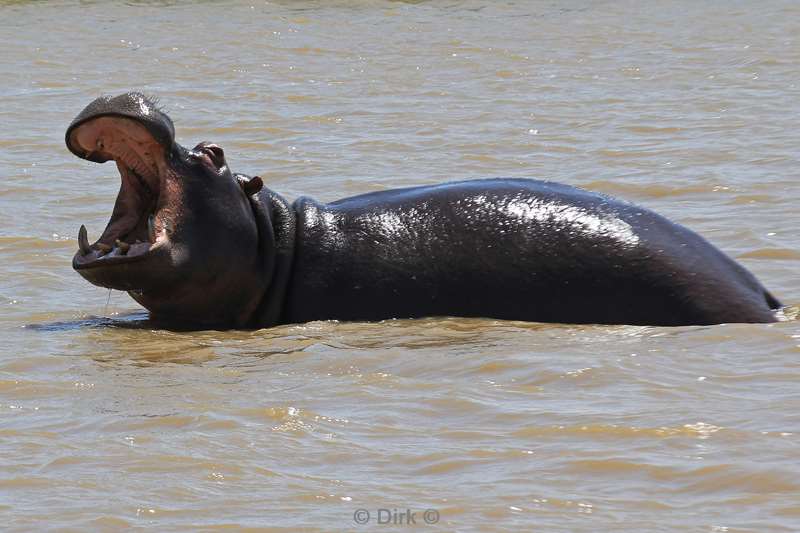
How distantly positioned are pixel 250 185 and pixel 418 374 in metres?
1.51

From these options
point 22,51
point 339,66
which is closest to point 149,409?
point 339,66

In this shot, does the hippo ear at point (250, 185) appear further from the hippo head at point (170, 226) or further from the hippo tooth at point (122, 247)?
the hippo tooth at point (122, 247)

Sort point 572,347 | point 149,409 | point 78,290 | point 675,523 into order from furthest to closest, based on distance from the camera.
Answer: point 78,290 < point 572,347 < point 149,409 < point 675,523

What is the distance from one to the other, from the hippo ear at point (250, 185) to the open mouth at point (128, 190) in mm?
353

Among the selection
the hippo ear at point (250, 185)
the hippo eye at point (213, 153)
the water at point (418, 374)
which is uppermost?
the hippo eye at point (213, 153)

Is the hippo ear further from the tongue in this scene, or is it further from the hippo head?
the tongue

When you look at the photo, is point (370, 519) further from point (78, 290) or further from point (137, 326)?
point (78, 290)

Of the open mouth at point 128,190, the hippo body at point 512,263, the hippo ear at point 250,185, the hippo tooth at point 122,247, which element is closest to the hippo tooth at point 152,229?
the open mouth at point 128,190

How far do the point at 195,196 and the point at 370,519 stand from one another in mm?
2825

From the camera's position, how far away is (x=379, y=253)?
6883 mm

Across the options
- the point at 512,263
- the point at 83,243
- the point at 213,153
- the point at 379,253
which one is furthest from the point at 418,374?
the point at 83,243

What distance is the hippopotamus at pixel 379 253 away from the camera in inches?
260

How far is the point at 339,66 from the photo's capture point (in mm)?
17094

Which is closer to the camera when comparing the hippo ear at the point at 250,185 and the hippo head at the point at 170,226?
the hippo head at the point at 170,226
